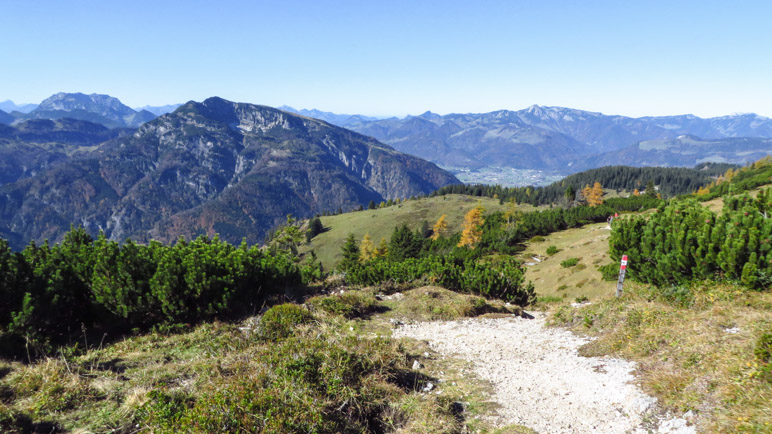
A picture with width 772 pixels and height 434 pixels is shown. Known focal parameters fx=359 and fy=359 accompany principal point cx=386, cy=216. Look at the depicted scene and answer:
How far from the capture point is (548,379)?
8508mm

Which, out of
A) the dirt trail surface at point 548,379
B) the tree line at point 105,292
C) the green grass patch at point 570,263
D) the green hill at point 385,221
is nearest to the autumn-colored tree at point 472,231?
the green grass patch at point 570,263

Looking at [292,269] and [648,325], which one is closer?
[648,325]

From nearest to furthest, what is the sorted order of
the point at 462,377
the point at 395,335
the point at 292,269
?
the point at 462,377
the point at 395,335
the point at 292,269

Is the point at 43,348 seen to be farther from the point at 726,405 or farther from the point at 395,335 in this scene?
the point at 726,405

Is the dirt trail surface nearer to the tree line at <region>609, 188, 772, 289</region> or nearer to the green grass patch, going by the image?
the tree line at <region>609, 188, 772, 289</region>

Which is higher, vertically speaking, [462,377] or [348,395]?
[348,395]

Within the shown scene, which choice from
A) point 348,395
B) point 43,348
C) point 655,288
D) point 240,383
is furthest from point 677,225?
point 43,348

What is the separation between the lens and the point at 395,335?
12023mm

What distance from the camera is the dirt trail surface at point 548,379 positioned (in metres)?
6.59

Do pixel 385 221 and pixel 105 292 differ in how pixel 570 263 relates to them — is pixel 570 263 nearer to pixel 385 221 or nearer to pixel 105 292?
pixel 105 292

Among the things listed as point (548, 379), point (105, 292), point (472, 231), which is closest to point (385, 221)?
point (472, 231)

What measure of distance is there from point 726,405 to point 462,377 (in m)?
4.78

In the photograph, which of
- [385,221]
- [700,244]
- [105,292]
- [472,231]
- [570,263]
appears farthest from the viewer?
[385,221]

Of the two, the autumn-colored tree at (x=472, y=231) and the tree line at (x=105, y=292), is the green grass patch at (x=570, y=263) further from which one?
the autumn-colored tree at (x=472, y=231)
